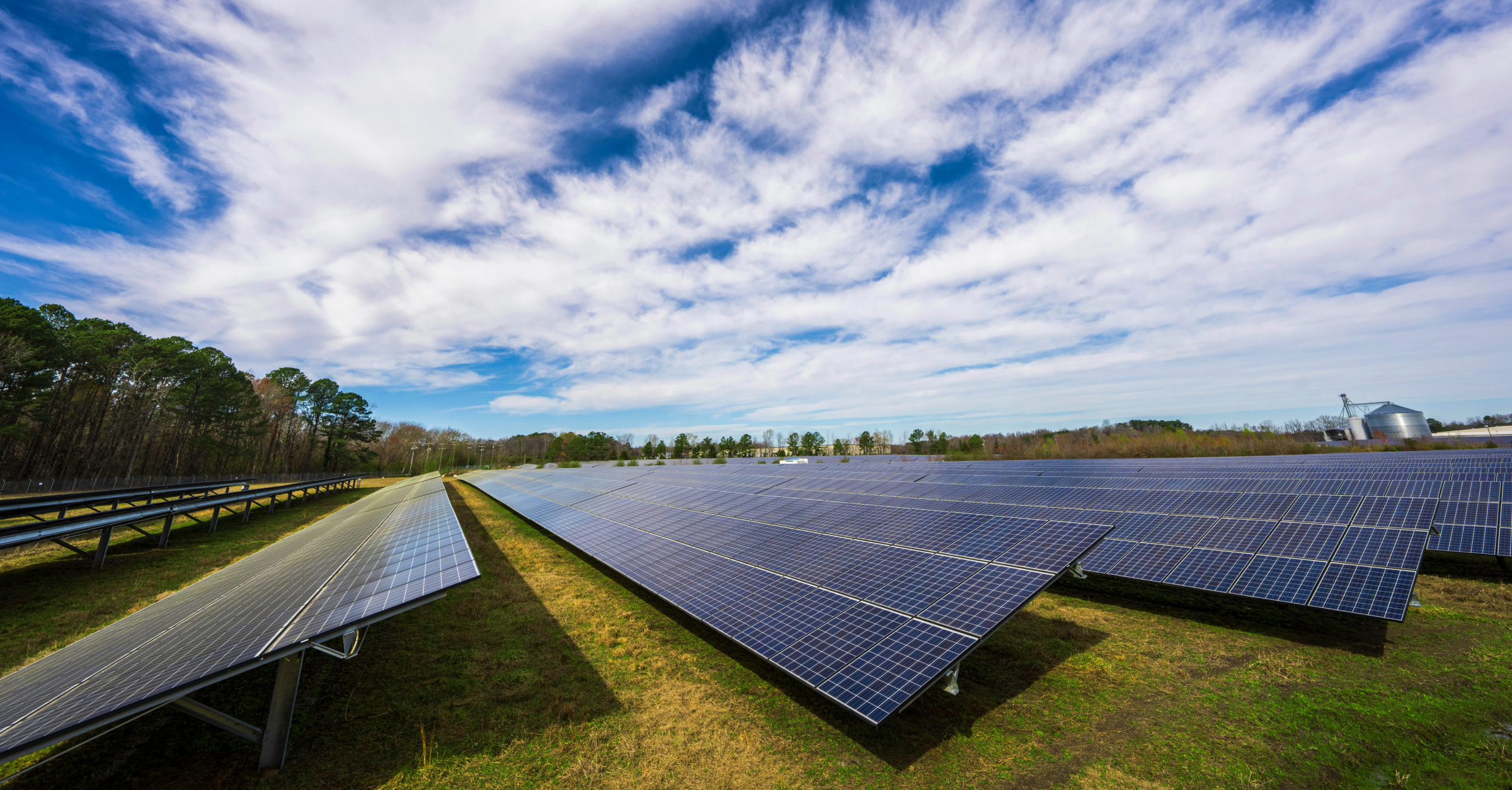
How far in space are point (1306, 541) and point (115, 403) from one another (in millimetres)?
89136

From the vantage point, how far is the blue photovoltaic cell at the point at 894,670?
17.3 ft

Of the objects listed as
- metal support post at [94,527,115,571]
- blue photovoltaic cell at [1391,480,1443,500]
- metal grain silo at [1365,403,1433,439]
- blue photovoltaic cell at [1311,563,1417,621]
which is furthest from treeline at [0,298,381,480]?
metal grain silo at [1365,403,1433,439]

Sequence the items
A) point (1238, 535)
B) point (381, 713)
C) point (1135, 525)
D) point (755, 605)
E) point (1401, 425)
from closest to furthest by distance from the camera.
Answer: point (381, 713) → point (755, 605) → point (1238, 535) → point (1135, 525) → point (1401, 425)

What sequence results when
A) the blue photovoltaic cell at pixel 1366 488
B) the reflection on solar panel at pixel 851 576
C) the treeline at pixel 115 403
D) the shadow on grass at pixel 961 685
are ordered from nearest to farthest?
1. the reflection on solar panel at pixel 851 576
2. the shadow on grass at pixel 961 685
3. the blue photovoltaic cell at pixel 1366 488
4. the treeline at pixel 115 403

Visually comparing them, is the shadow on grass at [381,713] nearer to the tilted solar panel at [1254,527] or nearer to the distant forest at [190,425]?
the tilted solar panel at [1254,527]

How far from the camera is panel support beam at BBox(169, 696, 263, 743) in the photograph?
15.8ft

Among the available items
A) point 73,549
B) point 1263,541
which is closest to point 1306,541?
point 1263,541

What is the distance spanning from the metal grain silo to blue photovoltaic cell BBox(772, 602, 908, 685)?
86.1m

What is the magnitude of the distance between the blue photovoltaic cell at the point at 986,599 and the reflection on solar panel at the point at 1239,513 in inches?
51.4

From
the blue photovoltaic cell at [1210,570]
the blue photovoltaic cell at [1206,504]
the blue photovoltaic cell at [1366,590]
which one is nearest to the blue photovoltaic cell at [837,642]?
the blue photovoltaic cell at [1210,570]

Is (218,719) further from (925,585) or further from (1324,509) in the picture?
(1324,509)

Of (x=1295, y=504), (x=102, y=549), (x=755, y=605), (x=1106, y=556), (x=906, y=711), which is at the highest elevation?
(x=1295, y=504)

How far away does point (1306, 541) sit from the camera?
10.3 metres

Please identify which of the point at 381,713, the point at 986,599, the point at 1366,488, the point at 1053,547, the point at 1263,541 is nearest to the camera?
the point at 986,599
